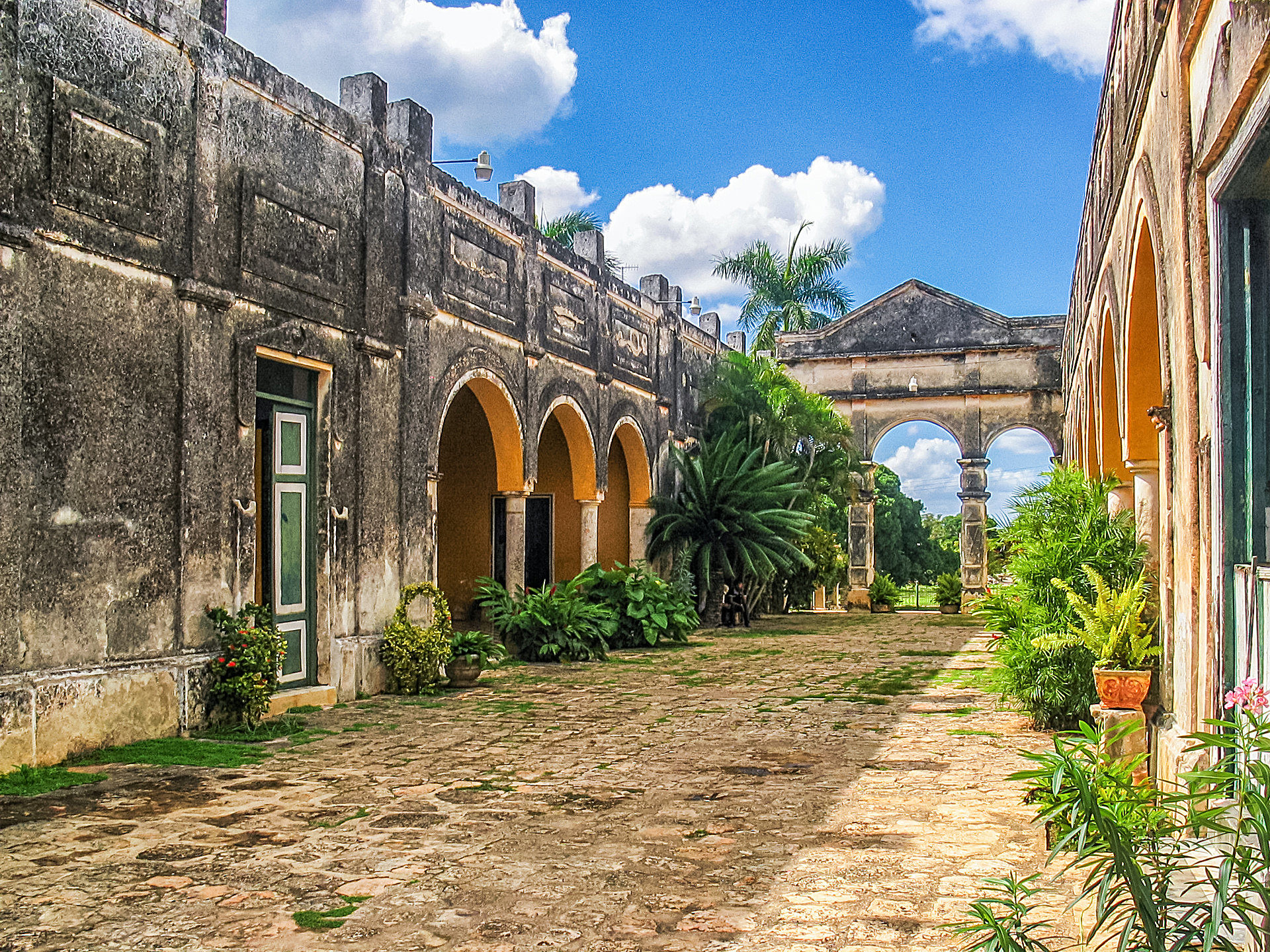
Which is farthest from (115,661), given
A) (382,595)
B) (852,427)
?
(852,427)

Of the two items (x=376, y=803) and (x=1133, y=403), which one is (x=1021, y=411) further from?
(x=376, y=803)

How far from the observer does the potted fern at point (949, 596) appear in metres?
21.5

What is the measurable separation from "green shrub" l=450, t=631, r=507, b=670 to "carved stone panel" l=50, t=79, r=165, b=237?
4.68 m

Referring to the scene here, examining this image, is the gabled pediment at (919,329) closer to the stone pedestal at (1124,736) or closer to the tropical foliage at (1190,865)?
the stone pedestal at (1124,736)

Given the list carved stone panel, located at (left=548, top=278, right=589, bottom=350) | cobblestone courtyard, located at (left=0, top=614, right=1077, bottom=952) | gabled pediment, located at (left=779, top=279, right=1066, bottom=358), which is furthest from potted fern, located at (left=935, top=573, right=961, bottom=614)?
cobblestone courtyard, located at (left=0, top=614, right=1077, bottom=952)

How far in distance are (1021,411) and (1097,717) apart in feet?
54.3

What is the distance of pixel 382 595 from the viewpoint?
10305 millimetres

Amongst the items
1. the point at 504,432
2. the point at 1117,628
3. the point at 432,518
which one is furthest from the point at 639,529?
the point at 1117,628

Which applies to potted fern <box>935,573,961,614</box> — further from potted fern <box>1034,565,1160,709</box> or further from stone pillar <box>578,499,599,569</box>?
potted fern <box>1034,565,1160,709</box>

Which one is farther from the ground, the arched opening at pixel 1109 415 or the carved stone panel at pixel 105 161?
the carved stone panel at pixel 105 161

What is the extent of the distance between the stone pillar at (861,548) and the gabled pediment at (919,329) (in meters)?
2.74

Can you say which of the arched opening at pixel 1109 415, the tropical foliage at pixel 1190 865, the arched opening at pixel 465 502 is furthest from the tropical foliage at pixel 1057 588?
the arched opening at pixel 465 502

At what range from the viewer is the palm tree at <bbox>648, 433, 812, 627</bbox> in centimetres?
1727

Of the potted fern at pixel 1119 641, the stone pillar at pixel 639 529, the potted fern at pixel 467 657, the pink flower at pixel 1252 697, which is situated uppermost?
the stone pillar at pixel 639 529
